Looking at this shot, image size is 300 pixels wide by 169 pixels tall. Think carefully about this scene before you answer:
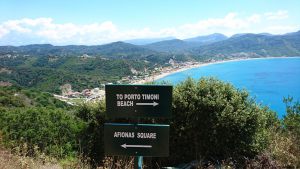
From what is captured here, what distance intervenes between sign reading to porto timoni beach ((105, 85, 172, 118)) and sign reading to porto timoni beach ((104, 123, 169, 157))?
12 cm

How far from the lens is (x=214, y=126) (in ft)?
20.7

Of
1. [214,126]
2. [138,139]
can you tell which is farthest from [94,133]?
[138,139]

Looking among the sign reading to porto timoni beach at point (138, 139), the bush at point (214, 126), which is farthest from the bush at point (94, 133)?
the sign reading to porto timoni beach at point (138, 139)

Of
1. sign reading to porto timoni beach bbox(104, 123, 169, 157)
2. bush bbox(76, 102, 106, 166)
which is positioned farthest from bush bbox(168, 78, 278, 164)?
sign reading to porto timoni beach bbox(104, 123, 169, 157)

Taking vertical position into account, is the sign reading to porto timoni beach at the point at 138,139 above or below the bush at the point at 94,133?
above

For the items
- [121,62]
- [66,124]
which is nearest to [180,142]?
[66,124]

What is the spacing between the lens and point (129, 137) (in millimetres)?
3238

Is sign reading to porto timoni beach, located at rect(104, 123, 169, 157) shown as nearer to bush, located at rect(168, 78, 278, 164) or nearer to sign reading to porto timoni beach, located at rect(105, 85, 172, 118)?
sign reading to porto timoni beach, located at rect(105, 85, 172, 118)

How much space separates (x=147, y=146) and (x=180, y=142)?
3478 millimetres

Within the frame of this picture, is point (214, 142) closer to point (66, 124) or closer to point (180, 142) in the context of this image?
point (180, 142)

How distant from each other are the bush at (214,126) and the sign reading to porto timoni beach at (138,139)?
3.23 meters

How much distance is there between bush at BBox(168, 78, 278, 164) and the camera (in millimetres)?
6320

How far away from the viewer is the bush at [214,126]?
249 inches

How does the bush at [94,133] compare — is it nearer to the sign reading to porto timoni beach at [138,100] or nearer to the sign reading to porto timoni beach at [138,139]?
the sign reading to porto timoni beach at [138,139]
